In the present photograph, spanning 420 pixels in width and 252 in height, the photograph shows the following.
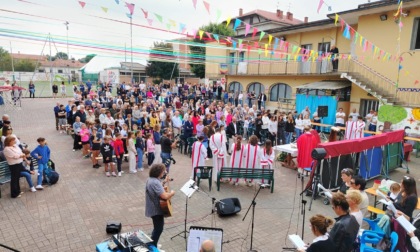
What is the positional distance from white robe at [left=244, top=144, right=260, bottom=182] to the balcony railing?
46.7 feet

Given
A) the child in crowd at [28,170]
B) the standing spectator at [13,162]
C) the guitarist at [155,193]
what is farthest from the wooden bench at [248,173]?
the standing spectator at [13,162]

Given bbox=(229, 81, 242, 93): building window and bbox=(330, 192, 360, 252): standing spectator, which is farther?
bbox=(229, 81, 242, 93): building window

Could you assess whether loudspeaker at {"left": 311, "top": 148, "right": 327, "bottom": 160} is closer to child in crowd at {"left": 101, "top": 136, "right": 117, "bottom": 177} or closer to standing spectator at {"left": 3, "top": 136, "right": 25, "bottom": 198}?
child in crowd at {"left": 101, "top": 136, "right": 117, "bottom": 177}

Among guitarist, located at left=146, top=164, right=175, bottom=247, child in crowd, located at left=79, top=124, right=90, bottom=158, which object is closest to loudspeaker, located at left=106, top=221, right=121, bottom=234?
guitarist, located at left=146, top=164, right=175, bottom=247

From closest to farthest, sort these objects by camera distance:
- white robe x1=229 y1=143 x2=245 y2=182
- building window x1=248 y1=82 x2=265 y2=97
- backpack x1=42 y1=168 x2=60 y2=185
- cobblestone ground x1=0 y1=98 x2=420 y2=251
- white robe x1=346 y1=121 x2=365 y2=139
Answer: cobblestone ground x1=0 y1=98 x2=420 y2=251
backpack x1=42 y1=168 x2=60 y2=185
white robe x1=229 y1=143 x2=245 y2=182
white robe x1=346 y1=121 x2=365 y2=139
building window x1=248 y1=82 x2=265 y2=97

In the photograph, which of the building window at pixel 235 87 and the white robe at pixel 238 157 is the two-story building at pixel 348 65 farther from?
the white robe at pixel 238 157

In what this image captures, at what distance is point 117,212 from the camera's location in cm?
709

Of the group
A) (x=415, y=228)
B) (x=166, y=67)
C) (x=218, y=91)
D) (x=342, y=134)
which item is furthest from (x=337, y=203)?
(x=166, y=67)

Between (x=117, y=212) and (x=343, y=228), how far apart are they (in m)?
5.30

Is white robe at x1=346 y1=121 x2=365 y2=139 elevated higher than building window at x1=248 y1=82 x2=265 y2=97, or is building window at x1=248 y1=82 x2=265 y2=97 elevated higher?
building window at x1=248 y1=82 x2=265 y2=97

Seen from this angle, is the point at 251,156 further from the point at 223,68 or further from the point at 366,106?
the point at 223,68

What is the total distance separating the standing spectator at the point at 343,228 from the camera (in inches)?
150

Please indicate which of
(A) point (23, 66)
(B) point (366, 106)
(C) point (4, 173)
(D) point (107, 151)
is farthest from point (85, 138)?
(A) point (23, 66)

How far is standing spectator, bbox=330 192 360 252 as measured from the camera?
3.81m
